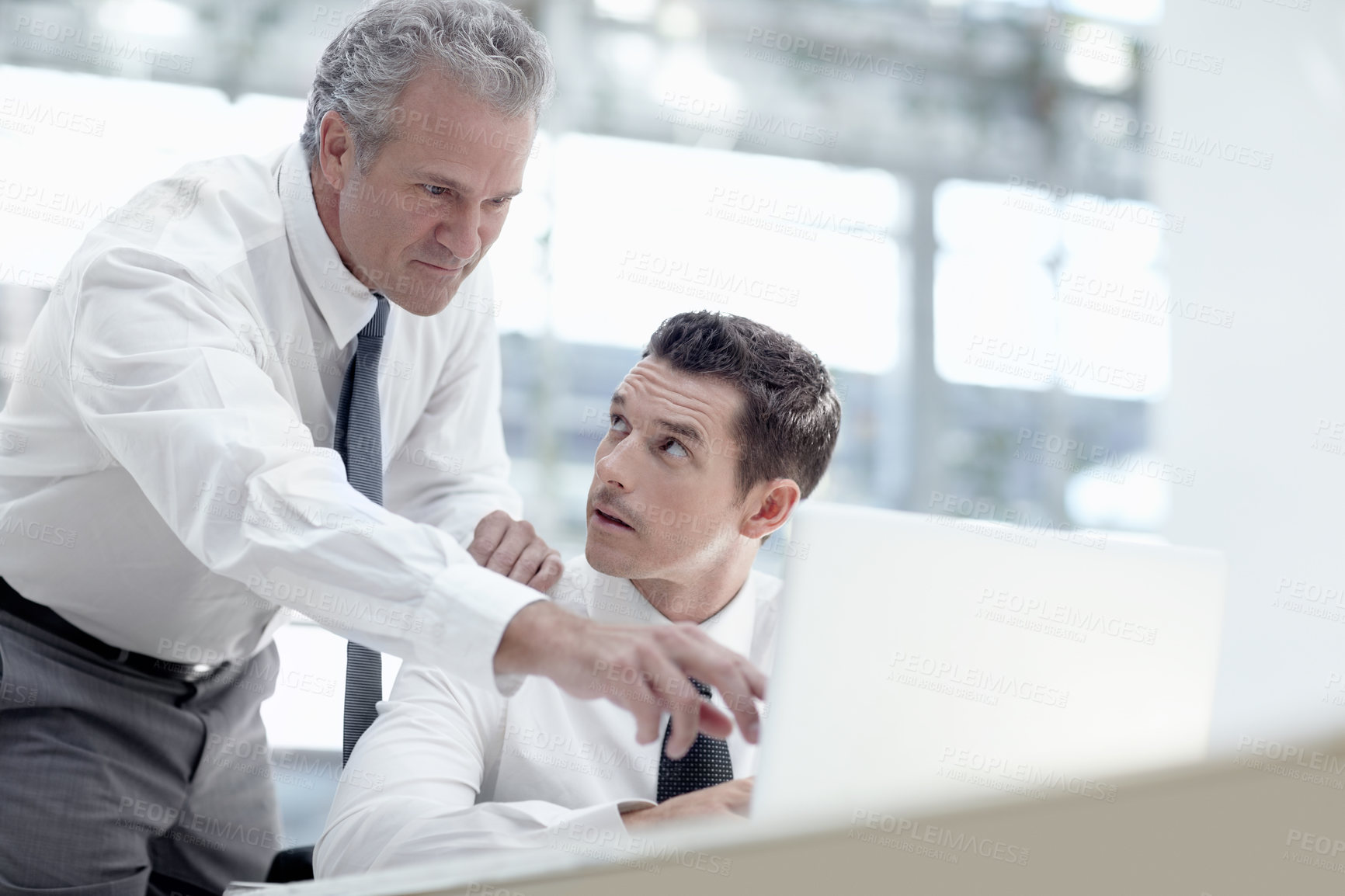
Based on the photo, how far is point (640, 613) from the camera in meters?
1.65

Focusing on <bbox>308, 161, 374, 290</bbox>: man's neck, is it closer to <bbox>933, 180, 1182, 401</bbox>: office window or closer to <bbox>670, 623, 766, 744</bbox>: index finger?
<bbox>670, 623, 766, 744</bbox>: index finger

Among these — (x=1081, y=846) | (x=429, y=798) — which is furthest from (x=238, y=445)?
(x=1081, y=846)

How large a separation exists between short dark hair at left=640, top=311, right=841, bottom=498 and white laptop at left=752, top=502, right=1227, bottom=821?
0.77m

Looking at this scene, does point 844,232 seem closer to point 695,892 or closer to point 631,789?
point 631,789

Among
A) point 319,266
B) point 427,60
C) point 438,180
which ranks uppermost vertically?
point 427,60

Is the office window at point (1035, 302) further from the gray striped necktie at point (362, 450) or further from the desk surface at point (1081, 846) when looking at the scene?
the desk surface at point (1081, 846)

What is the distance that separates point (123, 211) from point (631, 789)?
103 cm

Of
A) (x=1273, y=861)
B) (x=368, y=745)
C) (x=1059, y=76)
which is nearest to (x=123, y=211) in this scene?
(x=368, y=745)

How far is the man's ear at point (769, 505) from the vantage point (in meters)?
1.75

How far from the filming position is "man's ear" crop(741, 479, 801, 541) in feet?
5.74

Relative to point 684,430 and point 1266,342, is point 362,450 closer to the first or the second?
point 684,430

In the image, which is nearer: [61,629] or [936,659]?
[936,659]

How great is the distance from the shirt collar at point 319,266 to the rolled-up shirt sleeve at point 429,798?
1.72ft

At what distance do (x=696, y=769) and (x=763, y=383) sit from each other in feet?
2.03
